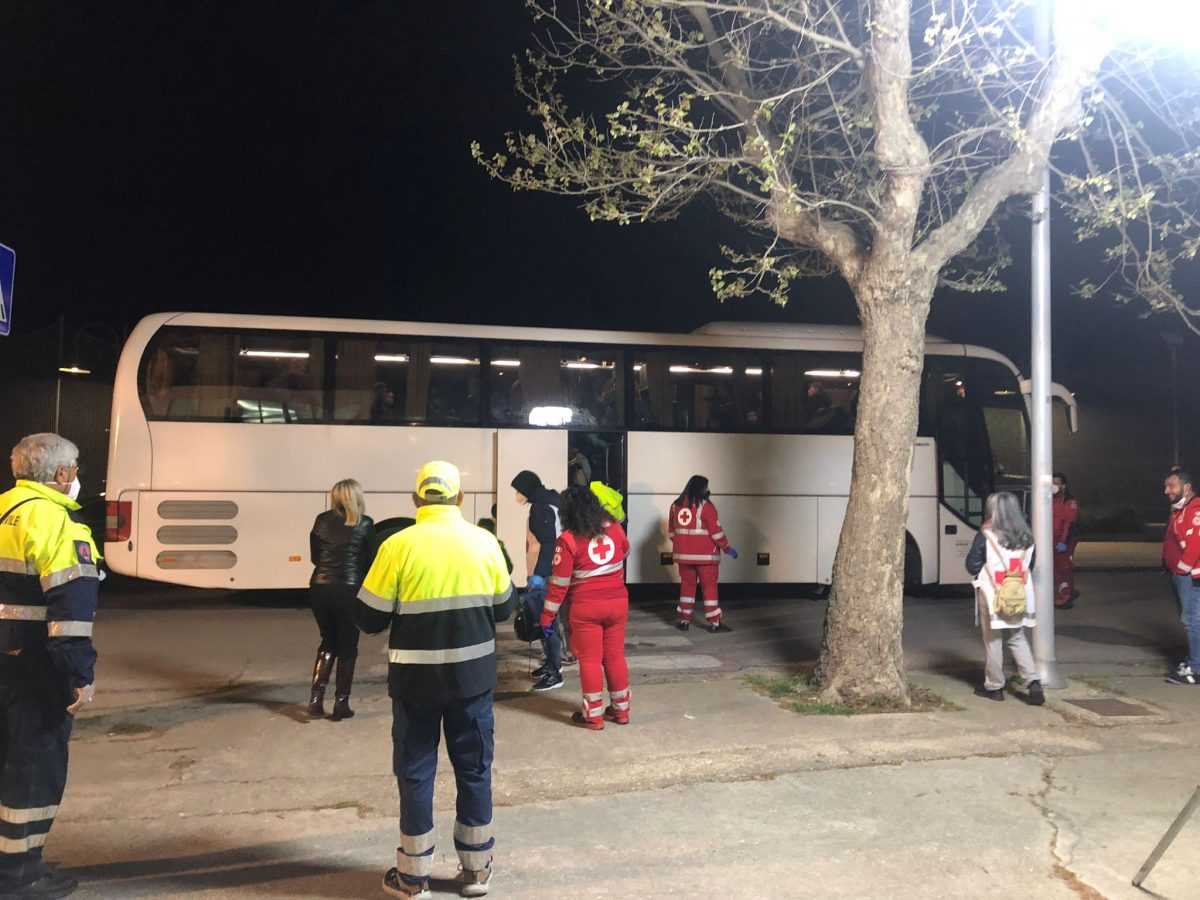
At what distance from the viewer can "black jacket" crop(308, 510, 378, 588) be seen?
21.8ft

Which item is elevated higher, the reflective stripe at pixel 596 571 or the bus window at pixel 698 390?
the bus window at pixel 698 390

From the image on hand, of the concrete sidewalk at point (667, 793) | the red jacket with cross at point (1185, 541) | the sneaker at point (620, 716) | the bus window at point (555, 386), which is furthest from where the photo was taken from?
the bus window at point (555, 386)

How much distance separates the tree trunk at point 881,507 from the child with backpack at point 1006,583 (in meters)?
0.67

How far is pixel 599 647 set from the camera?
645 centimetres

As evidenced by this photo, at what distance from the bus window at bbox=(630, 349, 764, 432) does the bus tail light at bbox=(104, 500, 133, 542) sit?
20.9 ft

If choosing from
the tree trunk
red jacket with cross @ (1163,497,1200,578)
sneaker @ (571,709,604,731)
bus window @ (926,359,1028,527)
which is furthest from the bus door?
red jacket with cross @ (1163,497,1200,578)

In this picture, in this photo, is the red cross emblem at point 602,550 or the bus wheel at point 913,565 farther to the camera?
the bus wheel at point 913,565

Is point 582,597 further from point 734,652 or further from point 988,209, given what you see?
point 988,209

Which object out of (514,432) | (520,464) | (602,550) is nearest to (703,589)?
(520,464)

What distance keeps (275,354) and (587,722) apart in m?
6.87

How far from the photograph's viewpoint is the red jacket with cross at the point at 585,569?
641 centimetres

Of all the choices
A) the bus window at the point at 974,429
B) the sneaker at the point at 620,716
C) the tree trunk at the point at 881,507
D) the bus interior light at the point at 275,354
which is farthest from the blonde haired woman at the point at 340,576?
the bus window at the point at 974,429

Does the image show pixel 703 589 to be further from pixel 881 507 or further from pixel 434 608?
pixel 434 608

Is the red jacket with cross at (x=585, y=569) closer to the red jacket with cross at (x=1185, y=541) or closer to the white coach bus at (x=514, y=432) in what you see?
the white coach bus at (x=514, y=432)
